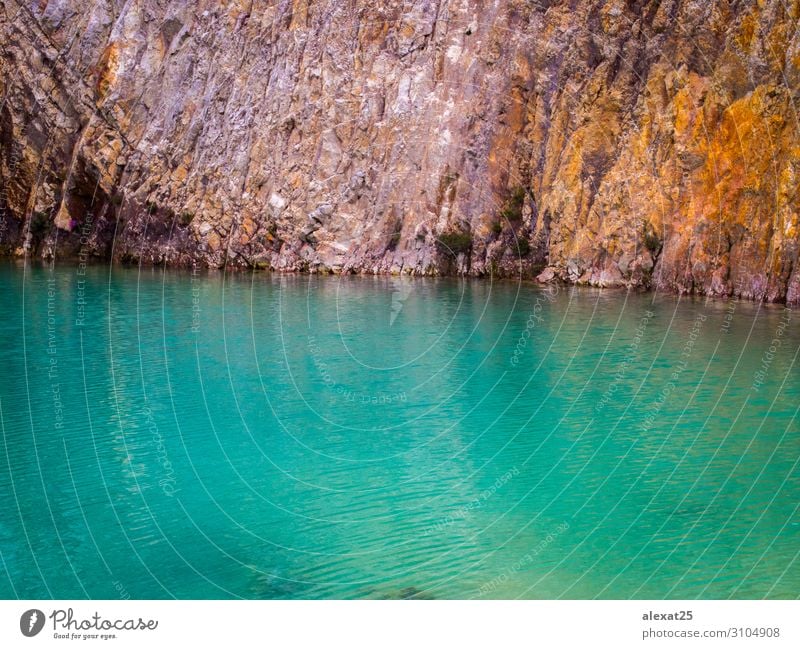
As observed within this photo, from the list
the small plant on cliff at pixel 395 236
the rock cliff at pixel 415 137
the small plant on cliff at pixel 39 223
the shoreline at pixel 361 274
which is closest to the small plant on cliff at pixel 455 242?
the rock cliff at pixel 415 137

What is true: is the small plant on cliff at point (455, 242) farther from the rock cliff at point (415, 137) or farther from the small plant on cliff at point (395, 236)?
the small plant on cliff at point (395, 236)

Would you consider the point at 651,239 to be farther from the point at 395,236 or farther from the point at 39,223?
the point at 39,223

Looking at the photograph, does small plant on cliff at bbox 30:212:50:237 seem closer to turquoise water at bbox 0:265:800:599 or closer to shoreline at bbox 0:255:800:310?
shoreline at bbox 0:255:800:310

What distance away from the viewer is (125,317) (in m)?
55.2

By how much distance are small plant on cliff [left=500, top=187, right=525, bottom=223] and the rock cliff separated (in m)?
0.18

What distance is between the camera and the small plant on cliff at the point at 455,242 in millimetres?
85938

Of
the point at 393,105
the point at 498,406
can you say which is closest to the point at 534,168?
the point at 393,105

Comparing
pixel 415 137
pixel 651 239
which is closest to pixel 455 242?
pixel 415 137

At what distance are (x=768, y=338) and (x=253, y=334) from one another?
25781 millimetres

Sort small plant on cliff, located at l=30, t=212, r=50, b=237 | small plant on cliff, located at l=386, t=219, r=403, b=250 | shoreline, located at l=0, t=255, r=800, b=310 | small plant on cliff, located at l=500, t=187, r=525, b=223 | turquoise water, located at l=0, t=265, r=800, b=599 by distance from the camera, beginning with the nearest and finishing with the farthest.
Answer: turquoise water, located at l=0, t=265, r=800, b=599 → shoreline, located at l=0, t=255, r=800, b=310 → small plant on cliff, located at l=500, t=187, r=525, b=223 → small plant on cliff, located at l=386, t=219, r=403, b=250 → small plant on cliff, located at l=30, t=212, r=50, b=237

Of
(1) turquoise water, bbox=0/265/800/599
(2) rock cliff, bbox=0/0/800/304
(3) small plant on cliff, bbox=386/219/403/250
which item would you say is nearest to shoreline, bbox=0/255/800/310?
(2) rock cliff, bbox=0/0/800/304

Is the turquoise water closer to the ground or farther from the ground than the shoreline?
closer to the ground

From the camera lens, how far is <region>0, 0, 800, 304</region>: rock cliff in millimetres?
62906
